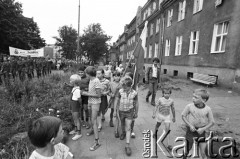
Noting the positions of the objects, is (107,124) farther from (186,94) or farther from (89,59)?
(89,59)

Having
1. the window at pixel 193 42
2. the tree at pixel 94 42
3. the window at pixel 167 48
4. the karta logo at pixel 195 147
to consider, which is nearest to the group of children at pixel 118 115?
the karta logo at pixel 195 147

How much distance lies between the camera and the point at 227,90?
8172 millimetres

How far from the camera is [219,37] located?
9.50m

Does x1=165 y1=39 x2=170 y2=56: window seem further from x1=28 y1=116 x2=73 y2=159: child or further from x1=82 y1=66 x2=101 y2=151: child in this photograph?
x1=28 y1=116 x2=73 y2=159: child

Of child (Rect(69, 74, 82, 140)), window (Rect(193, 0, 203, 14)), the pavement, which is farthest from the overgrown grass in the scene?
window (Rect(193, 0, 203, 14))

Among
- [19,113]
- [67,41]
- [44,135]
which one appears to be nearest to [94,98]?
[44,135]

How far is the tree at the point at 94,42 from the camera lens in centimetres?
2920

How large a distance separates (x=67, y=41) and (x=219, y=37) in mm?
31957

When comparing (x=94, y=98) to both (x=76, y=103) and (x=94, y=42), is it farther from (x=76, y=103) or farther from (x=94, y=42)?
(x=94, y=42)

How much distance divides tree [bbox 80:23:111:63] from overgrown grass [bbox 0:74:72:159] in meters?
24.2

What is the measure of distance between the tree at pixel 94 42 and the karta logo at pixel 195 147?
90.3 feet

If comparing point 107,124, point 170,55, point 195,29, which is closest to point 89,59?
point 170,55

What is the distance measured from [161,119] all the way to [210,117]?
3.13 feet

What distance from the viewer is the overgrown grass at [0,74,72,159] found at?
2.49 meters
